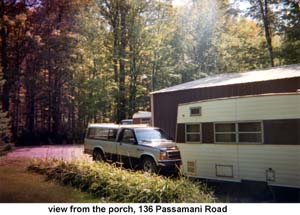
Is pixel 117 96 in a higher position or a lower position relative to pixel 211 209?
higher

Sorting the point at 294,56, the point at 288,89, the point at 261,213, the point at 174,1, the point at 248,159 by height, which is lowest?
the point at 261,213

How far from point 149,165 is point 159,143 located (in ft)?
1.80

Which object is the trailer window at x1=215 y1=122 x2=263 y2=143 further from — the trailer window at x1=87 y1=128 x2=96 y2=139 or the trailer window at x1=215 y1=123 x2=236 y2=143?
the trailer window at x1=87 y1=128 x2=96 y2=139

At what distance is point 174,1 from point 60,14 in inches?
140

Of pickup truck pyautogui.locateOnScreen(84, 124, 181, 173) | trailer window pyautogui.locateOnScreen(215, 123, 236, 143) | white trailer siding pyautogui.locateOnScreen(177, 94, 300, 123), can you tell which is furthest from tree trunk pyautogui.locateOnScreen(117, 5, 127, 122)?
trailer window pyautogui.locateOnScreen(215, 123, 236, 143)

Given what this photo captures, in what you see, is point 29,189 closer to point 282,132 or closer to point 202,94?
point 282,132

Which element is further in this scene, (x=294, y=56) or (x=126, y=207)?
(x=294, y=56)

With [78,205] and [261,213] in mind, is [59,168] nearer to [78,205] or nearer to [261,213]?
[78,205]

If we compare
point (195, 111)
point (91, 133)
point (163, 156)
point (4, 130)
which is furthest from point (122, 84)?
point (195, 111)

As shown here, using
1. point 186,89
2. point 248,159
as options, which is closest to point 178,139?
point 248,159

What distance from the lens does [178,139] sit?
6023 mm

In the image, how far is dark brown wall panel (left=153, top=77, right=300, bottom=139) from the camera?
6.53 m

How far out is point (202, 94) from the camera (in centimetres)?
816

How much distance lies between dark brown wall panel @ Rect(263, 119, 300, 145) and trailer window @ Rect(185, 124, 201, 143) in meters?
1.25
